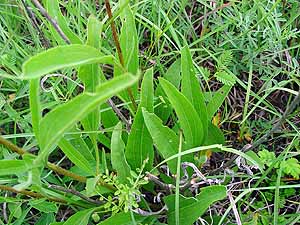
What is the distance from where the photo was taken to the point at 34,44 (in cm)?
161

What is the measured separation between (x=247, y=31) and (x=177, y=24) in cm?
28

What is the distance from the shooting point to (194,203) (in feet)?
3.76

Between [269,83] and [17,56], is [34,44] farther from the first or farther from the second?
[269,83]

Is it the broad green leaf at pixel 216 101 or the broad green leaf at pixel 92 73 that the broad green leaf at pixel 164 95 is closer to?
the broad green leaf at pixel 216 101

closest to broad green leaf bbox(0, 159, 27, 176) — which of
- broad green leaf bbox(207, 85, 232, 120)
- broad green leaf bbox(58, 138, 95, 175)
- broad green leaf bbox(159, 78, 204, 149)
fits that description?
broad green leaf bbox(58, 138, 95, 175)

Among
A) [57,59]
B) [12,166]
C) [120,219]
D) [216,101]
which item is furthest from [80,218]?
[57,59]

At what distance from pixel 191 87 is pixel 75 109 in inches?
25.6

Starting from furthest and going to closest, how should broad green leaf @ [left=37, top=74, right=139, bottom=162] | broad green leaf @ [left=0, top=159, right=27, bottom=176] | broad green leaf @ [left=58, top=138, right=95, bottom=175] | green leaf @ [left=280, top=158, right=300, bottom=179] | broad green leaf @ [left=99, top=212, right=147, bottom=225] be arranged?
green leaf @ [left=280, top=158, right=300, bottom=179] < broad green leaf @ [left=99, top=212, right=147, bottom=225] < broad green leaf @ [left=58, top=138, right=95, bottom=175] < broad green leaf @ [left=0, top=159, right=27, bottom=176] < broad green leaf @ [left=37, top=74, right=139, bottom=162]

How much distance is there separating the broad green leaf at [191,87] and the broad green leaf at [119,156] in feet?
0.62

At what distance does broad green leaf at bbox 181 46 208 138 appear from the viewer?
1186 mm

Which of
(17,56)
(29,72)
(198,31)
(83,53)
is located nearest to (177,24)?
(198,31)

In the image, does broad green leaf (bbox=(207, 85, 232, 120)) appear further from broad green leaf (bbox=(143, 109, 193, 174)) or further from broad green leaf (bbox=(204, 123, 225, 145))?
broad green leaf (bbox=(143, 109, 193, 174))

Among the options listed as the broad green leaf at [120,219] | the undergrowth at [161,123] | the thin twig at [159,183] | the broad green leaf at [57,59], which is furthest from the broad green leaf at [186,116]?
the broad green leaf at [57,59]

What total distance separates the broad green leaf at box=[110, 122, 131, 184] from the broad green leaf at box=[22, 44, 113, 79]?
393 millimetres
